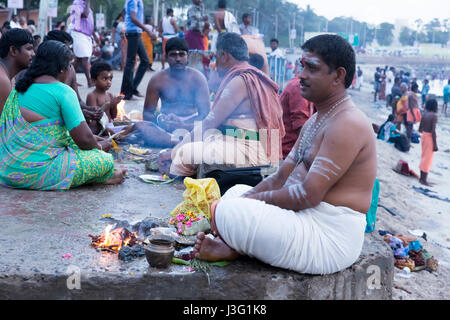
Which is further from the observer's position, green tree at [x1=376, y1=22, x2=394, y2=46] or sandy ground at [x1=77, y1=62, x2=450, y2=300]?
green tree at [x1=376, y1=22, x2=394, y2=46]

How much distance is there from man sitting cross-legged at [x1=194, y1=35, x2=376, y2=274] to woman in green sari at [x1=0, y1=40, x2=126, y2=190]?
72.6 inches

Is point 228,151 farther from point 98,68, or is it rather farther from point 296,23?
point 296,23

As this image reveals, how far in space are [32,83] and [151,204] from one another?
1.37 m

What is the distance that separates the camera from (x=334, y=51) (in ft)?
8.55

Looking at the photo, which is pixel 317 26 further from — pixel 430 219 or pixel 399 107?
pixel 430 219

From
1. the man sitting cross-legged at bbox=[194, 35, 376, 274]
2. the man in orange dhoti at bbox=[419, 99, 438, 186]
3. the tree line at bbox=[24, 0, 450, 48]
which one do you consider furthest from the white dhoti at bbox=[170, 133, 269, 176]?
the tree line at bbox=[24, 0, 450, 48]

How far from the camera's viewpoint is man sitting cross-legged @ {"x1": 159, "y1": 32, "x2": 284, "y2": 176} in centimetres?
426

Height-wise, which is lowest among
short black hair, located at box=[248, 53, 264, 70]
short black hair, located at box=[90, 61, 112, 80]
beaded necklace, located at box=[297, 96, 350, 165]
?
beaded necklace, located at box=[297, 96, 350, 165]

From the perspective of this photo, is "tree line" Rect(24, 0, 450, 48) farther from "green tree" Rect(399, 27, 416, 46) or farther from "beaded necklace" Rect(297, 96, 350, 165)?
"beaded necklace" Rect(297, 96, 350, 165)

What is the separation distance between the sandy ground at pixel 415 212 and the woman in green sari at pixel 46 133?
2.63 meters

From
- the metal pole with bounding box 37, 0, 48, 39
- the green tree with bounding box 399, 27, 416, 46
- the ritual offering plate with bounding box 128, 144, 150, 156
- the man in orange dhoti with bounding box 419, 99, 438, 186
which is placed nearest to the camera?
the ritual offering plate with bounding box 128, 144, 150, 156

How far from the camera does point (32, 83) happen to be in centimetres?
392

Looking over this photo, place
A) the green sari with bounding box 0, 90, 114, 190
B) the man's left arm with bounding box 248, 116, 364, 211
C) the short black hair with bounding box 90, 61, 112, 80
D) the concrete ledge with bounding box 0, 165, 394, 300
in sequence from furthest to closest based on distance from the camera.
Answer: the short black hair with bounding box 90, 61, 112, 80, the green sari with bounding box 0, 90, 114, 190, the concrete ledge with bounding box 0, 165, 394, 300, the man's left arm with bounding box 248, 116, 364, 211
